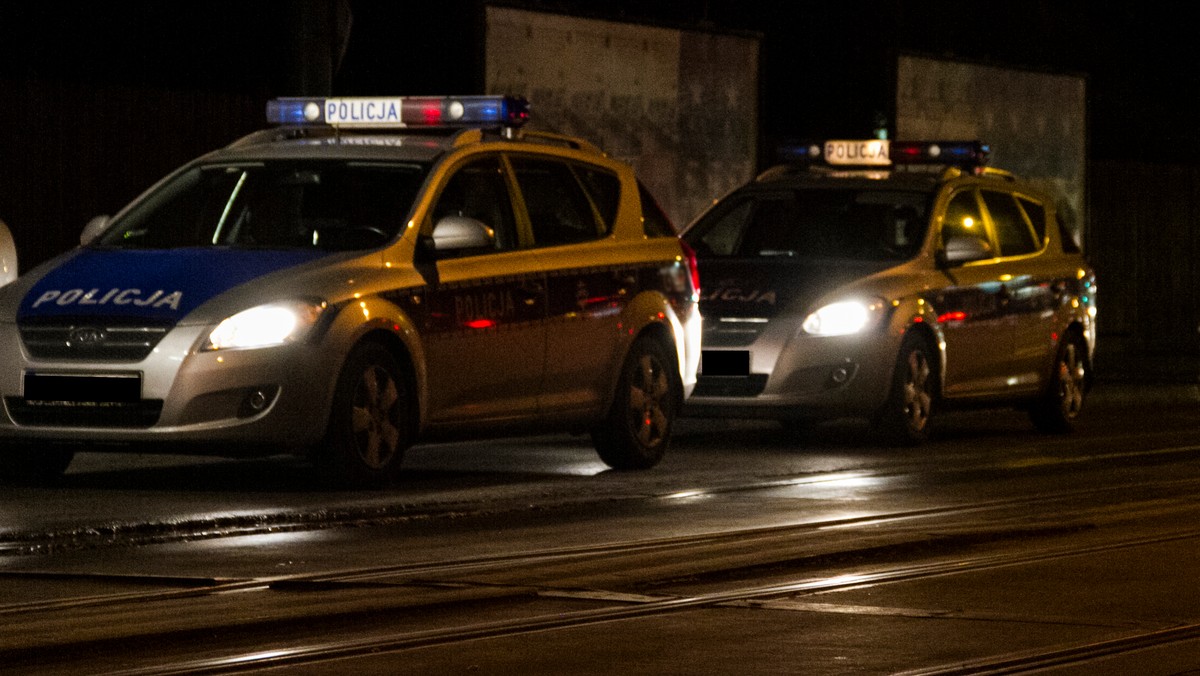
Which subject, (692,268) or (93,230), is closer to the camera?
(93,230)

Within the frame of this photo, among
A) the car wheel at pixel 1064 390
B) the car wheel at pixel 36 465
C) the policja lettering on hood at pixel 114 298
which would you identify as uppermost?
the policja lettering on hood at pixel 114 298

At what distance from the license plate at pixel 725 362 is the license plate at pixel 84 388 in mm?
4945

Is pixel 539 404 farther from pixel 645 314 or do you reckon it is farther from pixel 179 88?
pixel 179 88

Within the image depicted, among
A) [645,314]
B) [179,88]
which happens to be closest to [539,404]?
[645,314]

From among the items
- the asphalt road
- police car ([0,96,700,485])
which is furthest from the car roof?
police car ([0,96,700,485])

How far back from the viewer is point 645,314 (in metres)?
14.1

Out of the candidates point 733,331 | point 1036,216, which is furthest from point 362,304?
point 1036,216

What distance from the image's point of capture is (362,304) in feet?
A: 39.5

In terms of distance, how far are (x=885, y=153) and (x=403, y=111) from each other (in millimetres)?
5257

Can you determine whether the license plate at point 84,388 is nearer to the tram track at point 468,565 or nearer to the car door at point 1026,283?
the tram track at point 468,565

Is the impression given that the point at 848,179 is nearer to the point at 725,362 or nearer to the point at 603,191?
the point at 725,362

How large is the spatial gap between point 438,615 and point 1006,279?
31.4 feet

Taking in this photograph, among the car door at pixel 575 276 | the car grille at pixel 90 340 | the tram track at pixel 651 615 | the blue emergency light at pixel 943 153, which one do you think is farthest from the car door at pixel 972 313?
the tram track at pixel 651 615

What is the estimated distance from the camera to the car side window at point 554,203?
13.5 m
